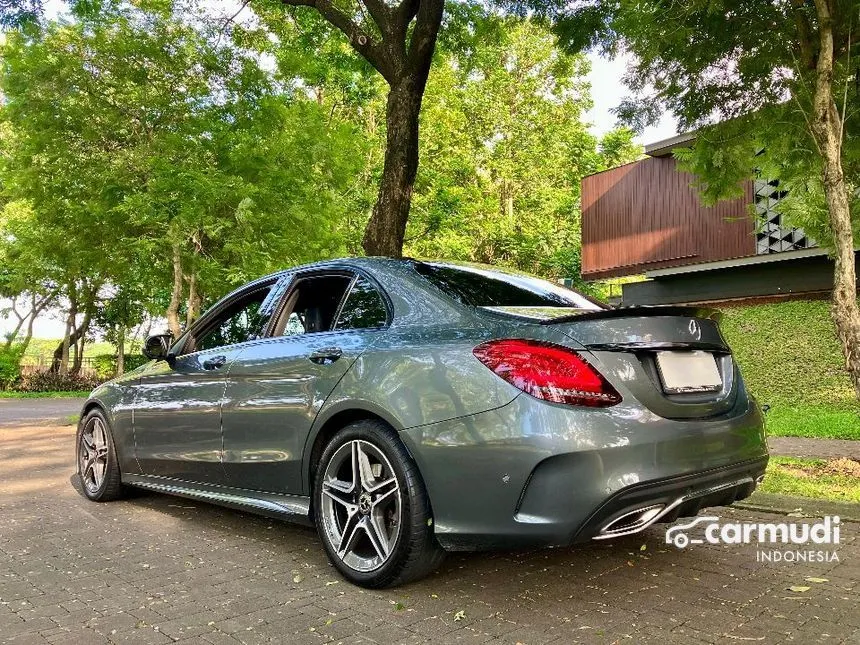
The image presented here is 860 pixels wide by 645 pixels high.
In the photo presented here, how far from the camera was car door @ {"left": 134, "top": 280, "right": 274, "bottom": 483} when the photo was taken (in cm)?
442

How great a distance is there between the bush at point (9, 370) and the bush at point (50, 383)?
0.28 meters

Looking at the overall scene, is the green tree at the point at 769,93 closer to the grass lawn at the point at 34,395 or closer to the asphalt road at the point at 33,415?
the asphalt road at the point at 33,415

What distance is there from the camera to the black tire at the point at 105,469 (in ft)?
17.7

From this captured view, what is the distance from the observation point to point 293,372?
3.89 m

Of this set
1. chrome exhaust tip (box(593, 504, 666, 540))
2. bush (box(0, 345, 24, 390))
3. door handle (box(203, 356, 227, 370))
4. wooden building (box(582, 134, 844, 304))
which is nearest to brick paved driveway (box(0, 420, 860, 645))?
chrome exhaust tip (box(593, 504, 666, 540))

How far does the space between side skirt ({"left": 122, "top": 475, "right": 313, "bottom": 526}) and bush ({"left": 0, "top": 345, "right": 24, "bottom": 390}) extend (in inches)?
1009

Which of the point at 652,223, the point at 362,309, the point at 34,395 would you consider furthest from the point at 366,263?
the point at 34,395

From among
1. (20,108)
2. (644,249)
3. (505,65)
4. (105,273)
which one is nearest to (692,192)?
(644,249)

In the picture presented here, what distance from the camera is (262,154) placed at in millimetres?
13305

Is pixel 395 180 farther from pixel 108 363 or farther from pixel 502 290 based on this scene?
pixel 108 363

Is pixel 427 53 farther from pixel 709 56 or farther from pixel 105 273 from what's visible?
pixel 105 273

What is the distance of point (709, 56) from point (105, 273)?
715 inches

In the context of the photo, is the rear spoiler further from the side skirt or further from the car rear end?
the side skirt

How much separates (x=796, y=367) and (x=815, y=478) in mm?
9665
